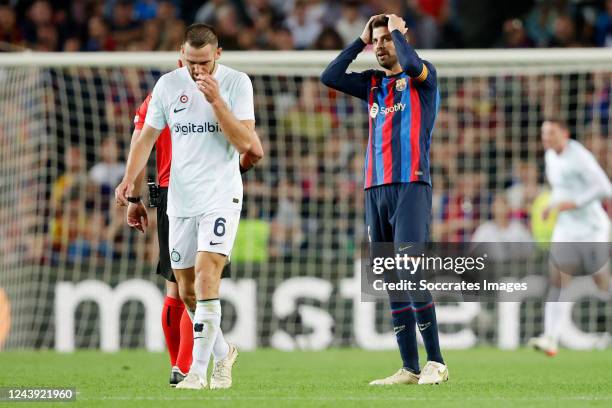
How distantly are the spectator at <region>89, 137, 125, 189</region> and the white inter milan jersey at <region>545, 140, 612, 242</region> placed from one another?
194 inches

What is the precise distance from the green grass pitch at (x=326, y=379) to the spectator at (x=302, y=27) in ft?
18.5

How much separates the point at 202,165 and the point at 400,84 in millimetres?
1461

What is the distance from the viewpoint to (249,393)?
7094 mm

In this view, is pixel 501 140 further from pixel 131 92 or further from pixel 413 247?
pixel 413 247

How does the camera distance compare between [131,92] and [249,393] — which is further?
[131,92]

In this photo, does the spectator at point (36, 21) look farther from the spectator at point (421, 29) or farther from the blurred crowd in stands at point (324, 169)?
the spectator at point (421, 29)

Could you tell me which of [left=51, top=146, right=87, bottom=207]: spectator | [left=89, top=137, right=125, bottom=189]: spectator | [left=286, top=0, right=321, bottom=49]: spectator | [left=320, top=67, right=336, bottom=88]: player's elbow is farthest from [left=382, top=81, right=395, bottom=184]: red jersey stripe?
[left=286, top=0, right=321, bottom=49]: spectator

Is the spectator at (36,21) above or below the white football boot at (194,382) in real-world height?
above

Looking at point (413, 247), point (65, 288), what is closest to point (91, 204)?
point (65, 288)

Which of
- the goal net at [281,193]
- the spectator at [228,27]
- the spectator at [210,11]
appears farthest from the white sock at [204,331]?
the spectator at [210,11]

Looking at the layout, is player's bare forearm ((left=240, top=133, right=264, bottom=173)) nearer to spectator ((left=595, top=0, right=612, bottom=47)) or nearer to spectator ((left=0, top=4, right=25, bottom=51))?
spectator ((left=0, top=4, right=25, bottom=51))

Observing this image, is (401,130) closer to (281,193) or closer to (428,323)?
(428,323)

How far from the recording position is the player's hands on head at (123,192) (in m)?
7.06

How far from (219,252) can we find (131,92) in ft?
26.3
